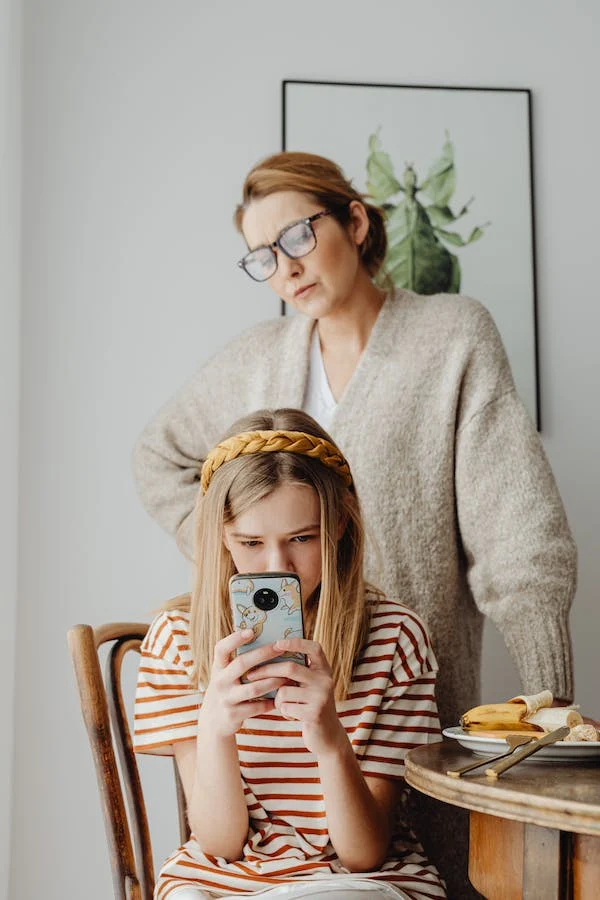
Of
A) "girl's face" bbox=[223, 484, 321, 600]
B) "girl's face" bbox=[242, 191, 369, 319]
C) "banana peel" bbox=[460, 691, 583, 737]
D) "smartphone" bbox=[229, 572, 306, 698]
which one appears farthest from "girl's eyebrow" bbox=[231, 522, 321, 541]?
"girl's face" bbox=[242, 191, 369, 319]

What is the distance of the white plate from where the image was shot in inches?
34.7

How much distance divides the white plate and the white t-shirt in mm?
655

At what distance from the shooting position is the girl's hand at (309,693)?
1.00m

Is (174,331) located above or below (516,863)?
above

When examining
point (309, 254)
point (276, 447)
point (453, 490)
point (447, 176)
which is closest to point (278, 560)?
point (276, 447)

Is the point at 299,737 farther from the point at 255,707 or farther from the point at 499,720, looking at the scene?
the point at 499,720

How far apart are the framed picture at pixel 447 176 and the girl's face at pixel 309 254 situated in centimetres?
36

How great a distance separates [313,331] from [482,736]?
0.80m

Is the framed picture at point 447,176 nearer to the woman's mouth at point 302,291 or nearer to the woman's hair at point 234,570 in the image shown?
the woman's mouth at point 302,291

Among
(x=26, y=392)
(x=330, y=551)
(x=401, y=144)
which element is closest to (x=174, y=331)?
(x=26, y=392)

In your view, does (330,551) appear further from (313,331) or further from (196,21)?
(196,21)

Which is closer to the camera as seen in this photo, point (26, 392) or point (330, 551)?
point (330, 551)

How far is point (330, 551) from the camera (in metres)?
1.16

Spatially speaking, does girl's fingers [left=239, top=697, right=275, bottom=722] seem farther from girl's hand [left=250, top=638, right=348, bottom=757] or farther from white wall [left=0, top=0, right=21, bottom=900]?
white wall [left=0, top=0, right=21, bottom=900]
